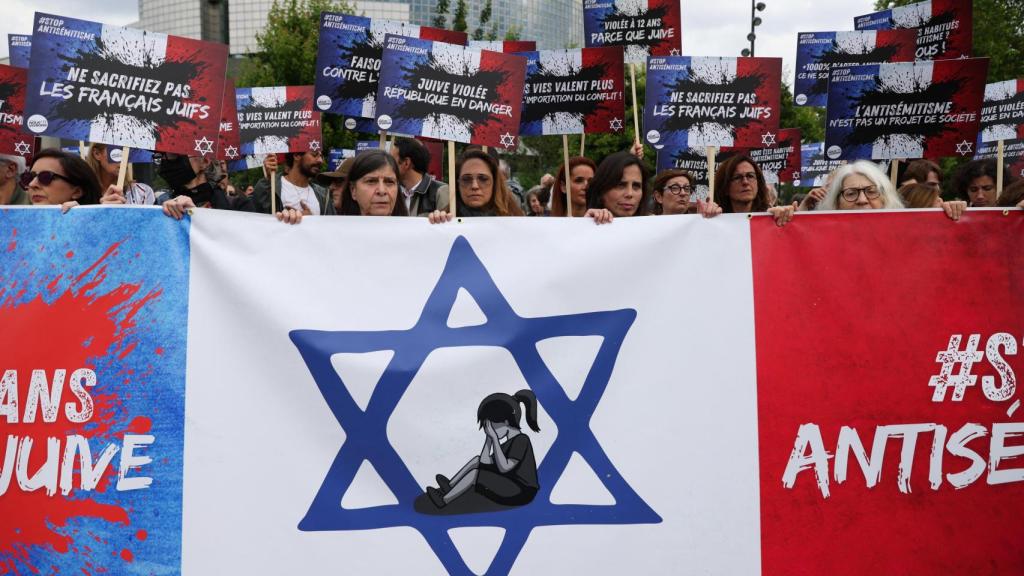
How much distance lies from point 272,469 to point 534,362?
1117mm

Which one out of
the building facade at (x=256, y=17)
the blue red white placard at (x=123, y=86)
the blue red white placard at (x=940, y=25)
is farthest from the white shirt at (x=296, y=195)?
the building facade at (x=256, y=17)

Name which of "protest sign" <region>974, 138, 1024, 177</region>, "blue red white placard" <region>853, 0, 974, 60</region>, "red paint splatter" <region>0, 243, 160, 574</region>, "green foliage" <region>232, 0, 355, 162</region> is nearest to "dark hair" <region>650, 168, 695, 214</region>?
"blue red white placard" <region>853, 0, 974, 60</region>

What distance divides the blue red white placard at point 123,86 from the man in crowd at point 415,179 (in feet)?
7.21

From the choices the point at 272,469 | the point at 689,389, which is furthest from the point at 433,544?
the point at 689,389

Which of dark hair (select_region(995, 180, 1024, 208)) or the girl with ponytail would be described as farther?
dark hair (select_region(995, 180, 1024, 208))

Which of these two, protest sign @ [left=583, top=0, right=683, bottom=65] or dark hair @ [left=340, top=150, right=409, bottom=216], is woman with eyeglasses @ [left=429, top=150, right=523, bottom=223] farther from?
protest sign @ [left=583, top=0, right=683, bottom=65]

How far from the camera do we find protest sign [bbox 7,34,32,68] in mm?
6957

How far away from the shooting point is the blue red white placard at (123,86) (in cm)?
361

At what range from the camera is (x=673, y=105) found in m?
4.44

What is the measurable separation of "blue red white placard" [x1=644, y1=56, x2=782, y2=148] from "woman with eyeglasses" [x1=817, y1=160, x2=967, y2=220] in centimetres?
43

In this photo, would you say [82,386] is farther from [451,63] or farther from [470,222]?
[451,63]

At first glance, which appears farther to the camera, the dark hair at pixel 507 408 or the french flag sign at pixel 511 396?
the dark hair at pixel 507 408

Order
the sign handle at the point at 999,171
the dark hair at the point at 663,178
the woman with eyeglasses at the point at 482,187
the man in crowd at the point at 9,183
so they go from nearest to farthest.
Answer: the woman with eyeglasses at the point at 482,187 → the man in crowd at the point at 9,183 → the dark hair at the point at 663,178 → the sign handle at the point at 999,171

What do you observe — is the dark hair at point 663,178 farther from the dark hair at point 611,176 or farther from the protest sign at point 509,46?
the protest sign at point 509,46
